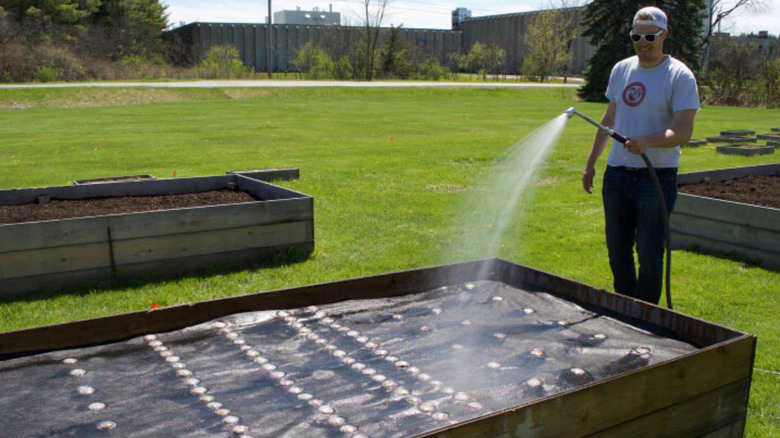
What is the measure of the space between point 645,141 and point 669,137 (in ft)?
0.49

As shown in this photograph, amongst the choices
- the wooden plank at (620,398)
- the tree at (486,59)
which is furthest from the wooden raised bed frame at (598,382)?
the tree at (486,59)

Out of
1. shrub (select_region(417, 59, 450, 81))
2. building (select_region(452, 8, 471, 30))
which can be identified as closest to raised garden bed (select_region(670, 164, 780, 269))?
shrub (select_region(417, 59, 450, 81))

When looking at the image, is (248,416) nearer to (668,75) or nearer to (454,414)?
(454,414)

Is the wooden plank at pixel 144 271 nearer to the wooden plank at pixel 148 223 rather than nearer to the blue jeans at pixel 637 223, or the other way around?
the wooden plank at pixel 148 223

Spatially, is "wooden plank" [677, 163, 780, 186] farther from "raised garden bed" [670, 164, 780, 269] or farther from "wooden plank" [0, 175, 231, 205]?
"wooden plank" [0, 175, 231, 205]

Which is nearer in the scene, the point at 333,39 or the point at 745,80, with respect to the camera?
the point at 745,80

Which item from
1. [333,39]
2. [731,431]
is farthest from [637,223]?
[333,39]

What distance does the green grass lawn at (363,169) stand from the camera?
525cm

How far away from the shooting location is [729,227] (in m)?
6.49

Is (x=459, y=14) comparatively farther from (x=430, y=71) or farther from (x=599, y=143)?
(x=599, y=143)

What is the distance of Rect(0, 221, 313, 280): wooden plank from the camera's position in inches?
203

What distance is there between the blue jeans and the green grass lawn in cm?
82

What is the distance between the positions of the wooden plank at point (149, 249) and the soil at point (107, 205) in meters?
0.63

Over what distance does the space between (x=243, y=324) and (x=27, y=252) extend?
7.55ft
